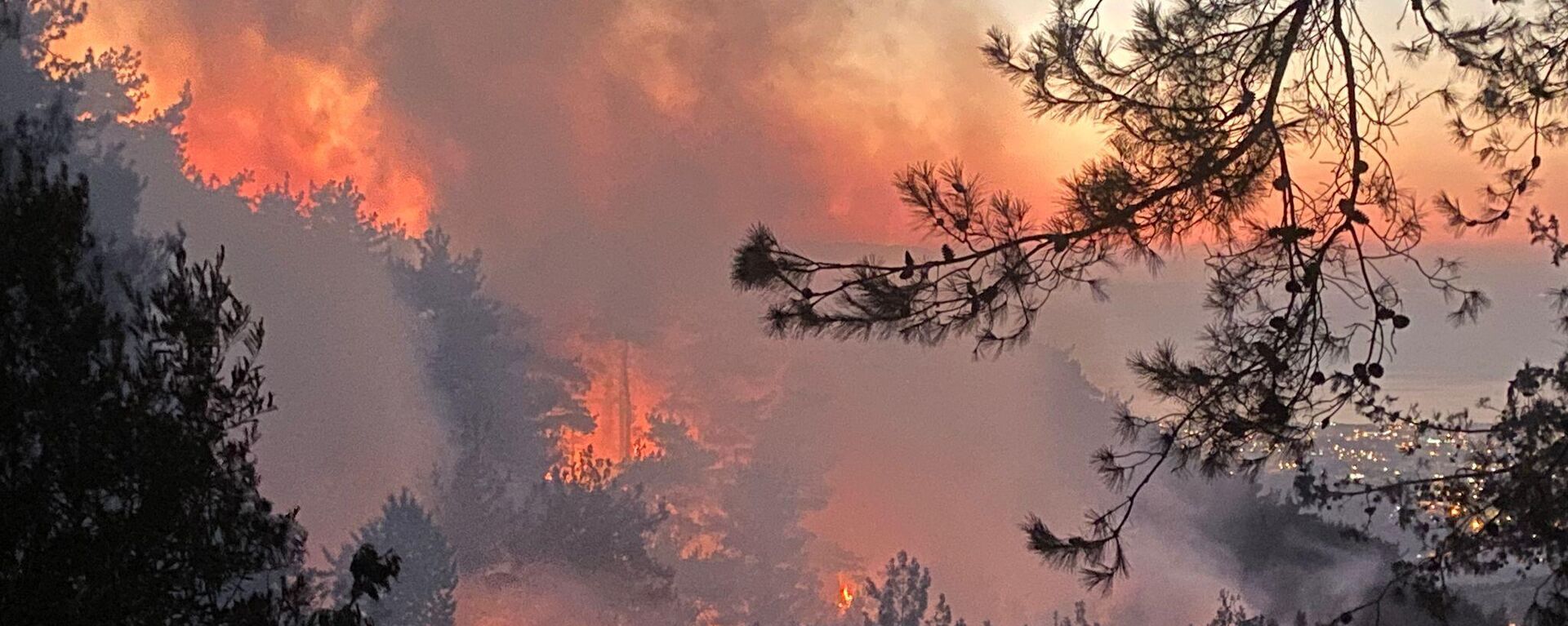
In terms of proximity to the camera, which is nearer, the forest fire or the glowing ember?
the forest fire

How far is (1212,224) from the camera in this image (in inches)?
88.5

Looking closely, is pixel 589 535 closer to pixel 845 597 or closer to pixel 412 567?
pixel 412 567

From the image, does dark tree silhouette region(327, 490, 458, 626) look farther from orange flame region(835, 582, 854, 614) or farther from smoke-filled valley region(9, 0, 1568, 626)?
orange flame region(835, 582, 854, 614)

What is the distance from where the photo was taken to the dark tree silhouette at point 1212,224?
2.15 m

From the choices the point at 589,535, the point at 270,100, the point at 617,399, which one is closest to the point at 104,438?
the point at 270,100

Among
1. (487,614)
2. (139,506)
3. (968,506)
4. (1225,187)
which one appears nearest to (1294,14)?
(1225,187)

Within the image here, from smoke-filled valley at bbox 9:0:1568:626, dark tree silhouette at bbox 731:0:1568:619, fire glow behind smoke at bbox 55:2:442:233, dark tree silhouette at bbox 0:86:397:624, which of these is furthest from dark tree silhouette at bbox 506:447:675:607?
dark tree silhouette at bbox 731:0:1568:619

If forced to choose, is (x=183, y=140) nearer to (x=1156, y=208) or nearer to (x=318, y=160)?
(x=318, y=160)

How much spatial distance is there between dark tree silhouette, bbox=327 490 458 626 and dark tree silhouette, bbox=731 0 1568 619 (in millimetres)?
5957

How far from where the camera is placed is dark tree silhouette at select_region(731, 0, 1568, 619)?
2154mm

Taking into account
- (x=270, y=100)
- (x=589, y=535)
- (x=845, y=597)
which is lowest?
(x=589, y=535)

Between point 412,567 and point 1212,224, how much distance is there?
254 inches

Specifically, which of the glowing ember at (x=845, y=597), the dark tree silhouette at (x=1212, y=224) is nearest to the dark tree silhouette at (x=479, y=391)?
the glowing ember at (x=845, y=597)

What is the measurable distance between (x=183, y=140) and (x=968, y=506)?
7698 millimetres
